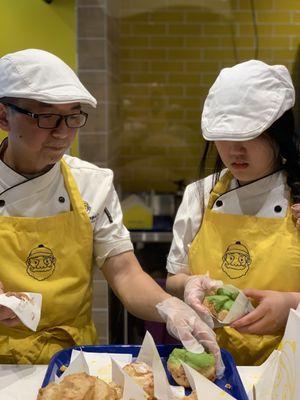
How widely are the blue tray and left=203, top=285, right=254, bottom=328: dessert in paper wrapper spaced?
9 cm

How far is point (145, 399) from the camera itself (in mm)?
994

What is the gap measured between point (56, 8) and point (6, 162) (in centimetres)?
113

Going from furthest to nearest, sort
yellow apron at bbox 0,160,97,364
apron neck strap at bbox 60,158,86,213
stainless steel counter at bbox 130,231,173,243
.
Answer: stainless steel counter at bbox 130,231,173,243 < apron neck strap at bbox 60,158,86,213 < yellow apron at bbox 0,160,97,364

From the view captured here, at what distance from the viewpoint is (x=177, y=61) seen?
133 inches

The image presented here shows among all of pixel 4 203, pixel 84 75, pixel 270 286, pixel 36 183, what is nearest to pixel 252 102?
pixel 270 286

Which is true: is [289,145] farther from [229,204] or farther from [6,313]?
[6,313]

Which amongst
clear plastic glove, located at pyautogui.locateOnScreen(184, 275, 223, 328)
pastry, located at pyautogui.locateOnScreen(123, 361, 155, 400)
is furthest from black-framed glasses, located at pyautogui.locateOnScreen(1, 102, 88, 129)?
pastry, located at pyautogui.locateOnScreen(123, 361, 155, 400)

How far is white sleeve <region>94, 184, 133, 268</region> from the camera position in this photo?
1549 mm

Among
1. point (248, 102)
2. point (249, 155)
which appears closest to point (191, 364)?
point (249, 155)

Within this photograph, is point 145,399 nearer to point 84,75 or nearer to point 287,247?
point 287,247

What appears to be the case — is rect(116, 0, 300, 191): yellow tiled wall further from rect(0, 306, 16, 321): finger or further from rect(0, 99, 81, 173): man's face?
rect(0, 306, 16, 321): finger

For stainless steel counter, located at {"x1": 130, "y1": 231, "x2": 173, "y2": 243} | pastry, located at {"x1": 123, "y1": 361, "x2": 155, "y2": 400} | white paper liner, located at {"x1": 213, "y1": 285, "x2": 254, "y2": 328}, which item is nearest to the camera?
pastry, located at {"x1": 123, "y1": 361, "x2": 155, "y2": 400}

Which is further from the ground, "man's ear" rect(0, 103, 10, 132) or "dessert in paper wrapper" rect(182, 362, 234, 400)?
"man's ear" rect(0, 103, 10, 132)

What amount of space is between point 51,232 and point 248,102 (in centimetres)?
67
